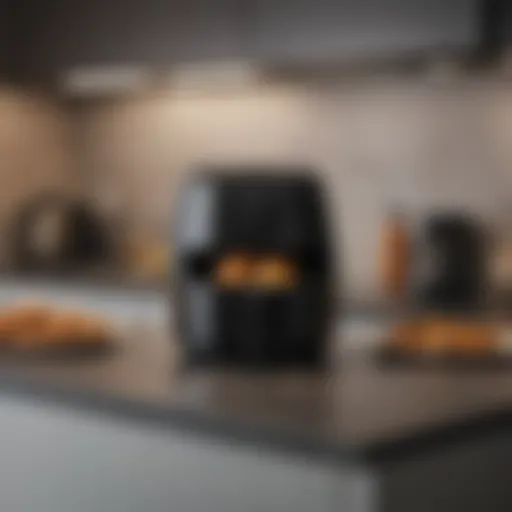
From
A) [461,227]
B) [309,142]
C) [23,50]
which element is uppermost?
[23,50]

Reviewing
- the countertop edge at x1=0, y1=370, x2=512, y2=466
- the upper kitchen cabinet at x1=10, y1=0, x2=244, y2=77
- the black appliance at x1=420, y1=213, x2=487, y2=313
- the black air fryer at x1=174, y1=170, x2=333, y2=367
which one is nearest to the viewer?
the countertop edge at x1=0, y1=370, x2=512, y2=466

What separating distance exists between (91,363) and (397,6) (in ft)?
5.55

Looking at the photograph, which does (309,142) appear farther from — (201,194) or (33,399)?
(33,399)

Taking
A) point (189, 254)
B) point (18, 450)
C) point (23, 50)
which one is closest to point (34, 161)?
point (23, 50)

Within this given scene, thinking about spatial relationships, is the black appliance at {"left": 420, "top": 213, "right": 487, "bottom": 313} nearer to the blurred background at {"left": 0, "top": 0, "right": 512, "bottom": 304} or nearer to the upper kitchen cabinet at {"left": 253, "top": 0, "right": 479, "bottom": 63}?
the blurred background at {"left": 0, "top": 0, "right": 512, "bottom": 304}

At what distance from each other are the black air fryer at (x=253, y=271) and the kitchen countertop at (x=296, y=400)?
75 millimetres

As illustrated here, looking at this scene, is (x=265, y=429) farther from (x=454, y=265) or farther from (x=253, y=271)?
(x=454, y=265)

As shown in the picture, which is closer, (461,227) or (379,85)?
(461,227)

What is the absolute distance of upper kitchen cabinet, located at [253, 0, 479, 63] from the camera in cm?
326

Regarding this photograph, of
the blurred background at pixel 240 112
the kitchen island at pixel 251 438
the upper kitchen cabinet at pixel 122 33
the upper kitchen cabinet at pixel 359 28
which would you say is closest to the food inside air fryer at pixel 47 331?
the kitchen island at pixel 251 438

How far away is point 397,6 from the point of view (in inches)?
132

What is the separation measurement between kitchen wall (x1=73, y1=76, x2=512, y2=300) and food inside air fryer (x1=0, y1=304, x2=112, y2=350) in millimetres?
1464

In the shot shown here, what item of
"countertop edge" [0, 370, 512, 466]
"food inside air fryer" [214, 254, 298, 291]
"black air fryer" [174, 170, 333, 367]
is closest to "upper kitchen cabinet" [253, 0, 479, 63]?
"black air fryer" [174, 170, 333, 367]

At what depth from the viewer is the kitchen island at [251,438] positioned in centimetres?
151
